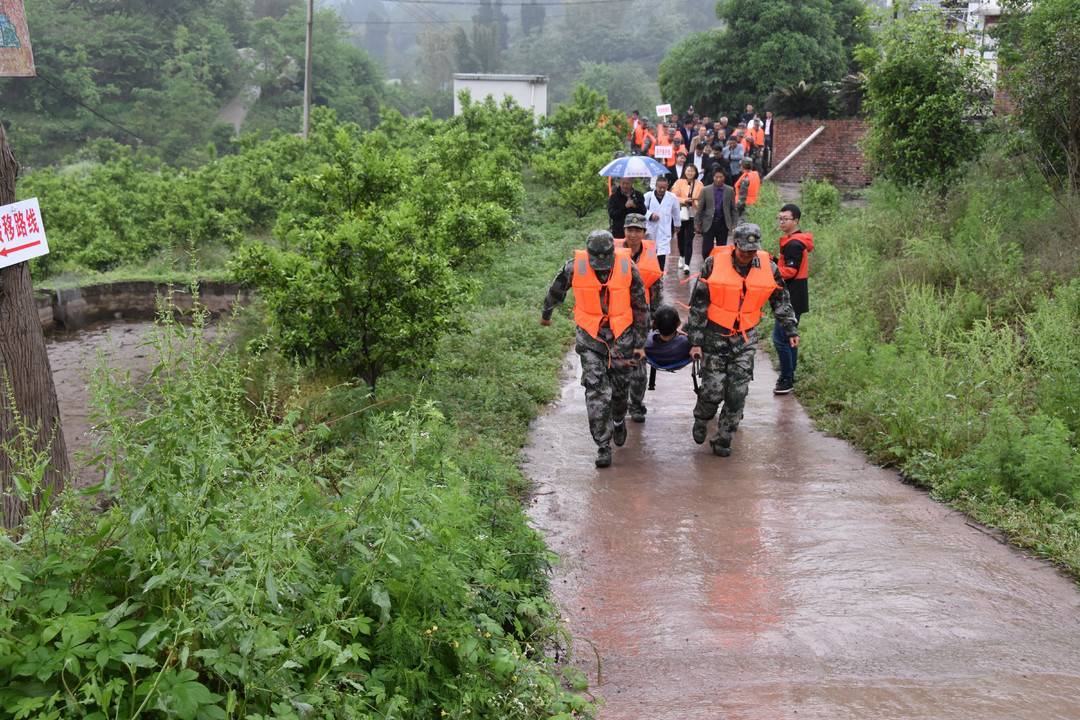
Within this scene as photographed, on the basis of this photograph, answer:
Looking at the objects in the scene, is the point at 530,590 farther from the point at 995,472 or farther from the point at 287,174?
the point at 287,174

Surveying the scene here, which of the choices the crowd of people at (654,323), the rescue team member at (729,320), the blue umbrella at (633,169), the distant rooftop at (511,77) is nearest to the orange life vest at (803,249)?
the crowd of people at (654,323)

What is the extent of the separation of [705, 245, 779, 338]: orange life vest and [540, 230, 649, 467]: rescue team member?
570 mm

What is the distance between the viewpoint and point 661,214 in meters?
13.0

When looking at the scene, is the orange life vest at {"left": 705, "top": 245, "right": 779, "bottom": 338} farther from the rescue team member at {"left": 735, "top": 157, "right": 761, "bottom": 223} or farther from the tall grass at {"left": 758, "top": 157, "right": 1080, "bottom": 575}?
the rescue team member at {"left": 735, "top": 157, "right": 761, "bottom": 223}

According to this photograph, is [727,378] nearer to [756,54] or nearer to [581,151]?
[581,151]

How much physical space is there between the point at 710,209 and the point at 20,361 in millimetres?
9638

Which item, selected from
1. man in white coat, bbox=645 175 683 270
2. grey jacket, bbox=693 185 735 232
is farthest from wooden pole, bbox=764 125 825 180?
man in white coat, bbox=645 175 683 270

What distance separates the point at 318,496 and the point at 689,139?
2313 centimetres

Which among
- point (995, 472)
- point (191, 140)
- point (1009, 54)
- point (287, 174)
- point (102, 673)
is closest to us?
point (102, 673)

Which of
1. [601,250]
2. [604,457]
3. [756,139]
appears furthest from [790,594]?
[756,139]

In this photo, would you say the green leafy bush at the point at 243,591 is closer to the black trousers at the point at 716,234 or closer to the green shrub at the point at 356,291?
the green shrub at the point at 356,291

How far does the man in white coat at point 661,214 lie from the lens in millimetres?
13000

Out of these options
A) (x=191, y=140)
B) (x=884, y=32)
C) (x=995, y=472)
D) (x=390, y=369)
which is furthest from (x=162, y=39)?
(x=995, y=472)

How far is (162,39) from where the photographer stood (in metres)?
50.2
